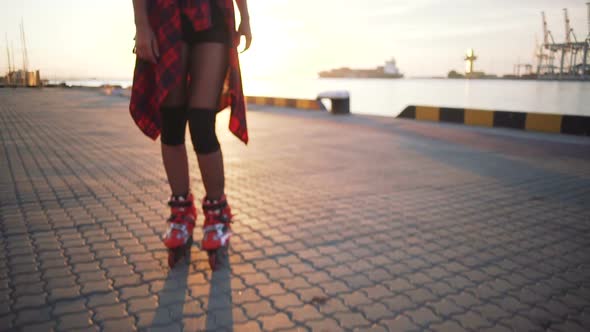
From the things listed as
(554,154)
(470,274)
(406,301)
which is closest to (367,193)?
(470,274)

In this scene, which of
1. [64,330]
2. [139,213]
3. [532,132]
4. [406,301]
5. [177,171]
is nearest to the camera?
[64,330]

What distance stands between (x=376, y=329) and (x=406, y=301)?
0.82 feet

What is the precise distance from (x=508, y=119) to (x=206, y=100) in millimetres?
7628

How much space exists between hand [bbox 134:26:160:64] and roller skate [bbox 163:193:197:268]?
27.6 inches

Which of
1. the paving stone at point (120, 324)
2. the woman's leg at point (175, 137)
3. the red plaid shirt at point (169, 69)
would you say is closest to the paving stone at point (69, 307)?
the paving stone at point (120, 324)

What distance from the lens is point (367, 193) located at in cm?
326

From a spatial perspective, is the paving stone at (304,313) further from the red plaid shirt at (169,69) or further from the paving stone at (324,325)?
the red plaid shirt at (169,69)

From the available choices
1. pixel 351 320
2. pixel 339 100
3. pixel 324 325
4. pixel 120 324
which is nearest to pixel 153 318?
pixel 120 324

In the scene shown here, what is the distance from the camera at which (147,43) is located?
1838 mm

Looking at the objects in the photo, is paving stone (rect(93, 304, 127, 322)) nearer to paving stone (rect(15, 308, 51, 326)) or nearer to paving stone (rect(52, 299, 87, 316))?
paving stone (rect(52, 299, 87, 316))

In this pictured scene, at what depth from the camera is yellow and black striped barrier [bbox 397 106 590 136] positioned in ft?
22.9

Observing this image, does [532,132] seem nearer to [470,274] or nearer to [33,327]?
[470,274]

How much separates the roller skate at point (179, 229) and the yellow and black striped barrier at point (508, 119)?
23.6ft

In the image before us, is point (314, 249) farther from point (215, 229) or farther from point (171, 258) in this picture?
point (171, 258)
